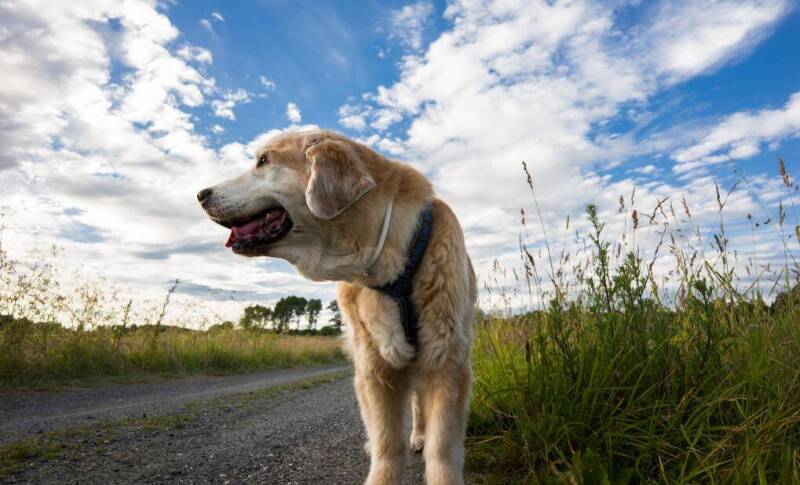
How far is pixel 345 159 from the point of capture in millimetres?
2848

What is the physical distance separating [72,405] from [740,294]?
25.5ft

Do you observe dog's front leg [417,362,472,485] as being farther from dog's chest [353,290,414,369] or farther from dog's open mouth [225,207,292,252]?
dog's open mouth [225,207,292,252]

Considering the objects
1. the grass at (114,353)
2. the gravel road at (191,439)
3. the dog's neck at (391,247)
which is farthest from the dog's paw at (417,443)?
the grass at (114,353)

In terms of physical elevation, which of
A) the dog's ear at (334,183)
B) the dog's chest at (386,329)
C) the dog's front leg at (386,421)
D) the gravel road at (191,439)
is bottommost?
the gravel road at (191,439)

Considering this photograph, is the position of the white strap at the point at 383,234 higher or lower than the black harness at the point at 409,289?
higher

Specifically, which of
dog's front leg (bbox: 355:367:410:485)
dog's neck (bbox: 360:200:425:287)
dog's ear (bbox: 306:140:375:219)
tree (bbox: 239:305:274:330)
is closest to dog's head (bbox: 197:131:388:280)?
dog's ear (bbox: 306:140:375:219)

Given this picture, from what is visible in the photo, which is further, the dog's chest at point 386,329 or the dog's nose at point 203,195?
the dog's nose at point 203,195

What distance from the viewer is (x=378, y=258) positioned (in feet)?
9.25

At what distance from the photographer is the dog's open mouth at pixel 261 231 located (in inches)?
116

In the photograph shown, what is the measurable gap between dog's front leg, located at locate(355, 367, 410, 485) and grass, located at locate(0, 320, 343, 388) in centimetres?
771

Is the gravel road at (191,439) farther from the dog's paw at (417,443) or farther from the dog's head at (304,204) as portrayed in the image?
the dog's head at (304,204)

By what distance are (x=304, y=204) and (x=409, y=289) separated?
2.60 feet

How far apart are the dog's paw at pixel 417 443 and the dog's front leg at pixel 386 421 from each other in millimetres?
829

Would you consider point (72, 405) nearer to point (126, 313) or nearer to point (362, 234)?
point (126, 313)
